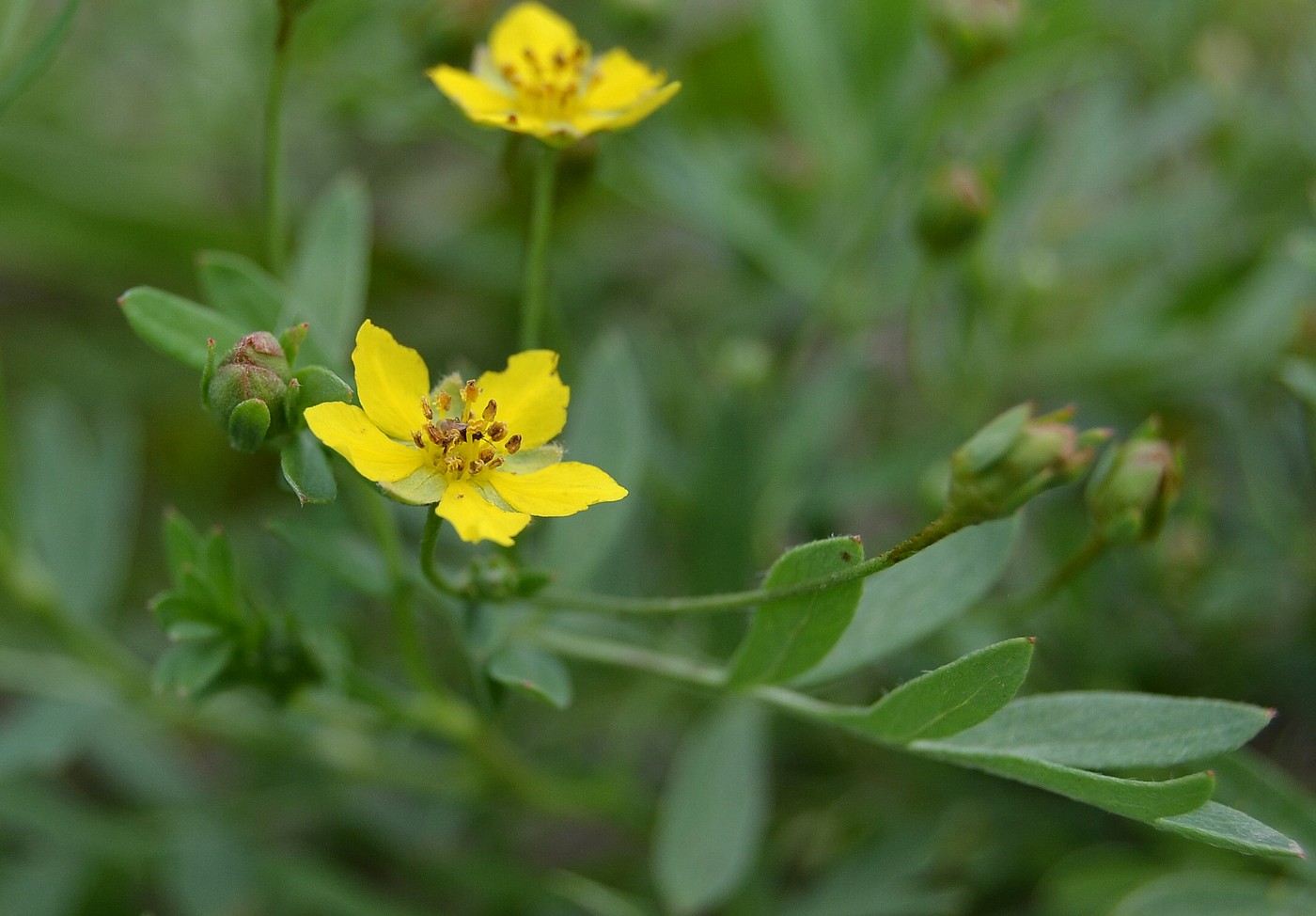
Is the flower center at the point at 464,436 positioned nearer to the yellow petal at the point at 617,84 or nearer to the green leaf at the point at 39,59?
the yellow petal at the point at 617,84

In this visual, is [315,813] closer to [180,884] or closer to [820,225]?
[180,884]

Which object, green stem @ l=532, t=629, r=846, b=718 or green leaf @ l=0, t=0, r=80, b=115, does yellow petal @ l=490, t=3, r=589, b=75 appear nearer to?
green leaf @ l=0, t=0, r=80, b=115

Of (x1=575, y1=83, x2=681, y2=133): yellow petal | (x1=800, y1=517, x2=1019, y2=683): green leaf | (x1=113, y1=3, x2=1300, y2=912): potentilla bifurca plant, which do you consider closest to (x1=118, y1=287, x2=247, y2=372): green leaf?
(x1=113, y1=3, x2=1300, y2=912): potentilla bifurca plant

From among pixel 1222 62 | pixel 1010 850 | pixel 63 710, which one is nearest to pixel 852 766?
pixel 1010 850

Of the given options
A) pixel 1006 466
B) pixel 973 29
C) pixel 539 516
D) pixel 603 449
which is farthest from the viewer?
pixel 973 29

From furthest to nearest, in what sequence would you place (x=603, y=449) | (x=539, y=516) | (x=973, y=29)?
(x=973, y=29)
(x=603, y=449)
(x=539, y=516)

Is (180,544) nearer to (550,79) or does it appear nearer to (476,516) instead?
(476,516)

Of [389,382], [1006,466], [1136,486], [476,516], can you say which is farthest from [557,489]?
[1136,486]
